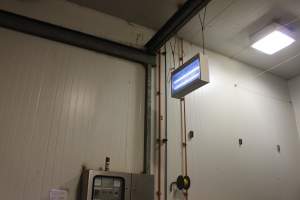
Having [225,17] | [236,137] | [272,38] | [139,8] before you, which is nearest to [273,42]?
[272,38]

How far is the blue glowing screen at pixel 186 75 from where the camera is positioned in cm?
329

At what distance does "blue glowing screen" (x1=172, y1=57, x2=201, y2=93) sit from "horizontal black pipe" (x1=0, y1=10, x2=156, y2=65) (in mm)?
635

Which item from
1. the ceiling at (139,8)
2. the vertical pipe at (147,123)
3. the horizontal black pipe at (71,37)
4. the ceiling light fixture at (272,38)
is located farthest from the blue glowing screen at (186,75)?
the ceiling light fixture at (272,38)

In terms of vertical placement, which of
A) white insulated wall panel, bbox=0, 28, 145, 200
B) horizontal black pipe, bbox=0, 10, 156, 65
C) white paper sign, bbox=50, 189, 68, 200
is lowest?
white paper sign, bbox=50, 189, 68, 200

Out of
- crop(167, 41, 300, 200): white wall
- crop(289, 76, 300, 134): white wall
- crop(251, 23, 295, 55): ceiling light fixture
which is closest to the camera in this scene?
crop(167, 41, 300, 200): white wall

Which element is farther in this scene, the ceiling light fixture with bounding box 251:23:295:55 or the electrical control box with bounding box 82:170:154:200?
the ceiling light fixture with bounding box 251:23:295:55

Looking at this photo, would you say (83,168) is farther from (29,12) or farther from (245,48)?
(245,48)

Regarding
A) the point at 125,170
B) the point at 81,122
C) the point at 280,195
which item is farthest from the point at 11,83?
the point at 280,195

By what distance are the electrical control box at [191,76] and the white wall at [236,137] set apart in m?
0.56

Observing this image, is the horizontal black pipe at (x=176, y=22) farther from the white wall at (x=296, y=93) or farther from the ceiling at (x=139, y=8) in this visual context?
the white wall at (x=296, y=93)

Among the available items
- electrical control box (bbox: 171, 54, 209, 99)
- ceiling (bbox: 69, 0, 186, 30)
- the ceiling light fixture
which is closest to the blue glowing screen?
electrical control box (bbox: 171, 54, 209, 99)

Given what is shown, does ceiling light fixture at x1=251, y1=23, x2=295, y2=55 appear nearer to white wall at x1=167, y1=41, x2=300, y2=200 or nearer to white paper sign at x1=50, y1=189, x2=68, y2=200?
white wall at x1=167, y1=41, x2=300, y2=200

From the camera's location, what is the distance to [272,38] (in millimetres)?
4395

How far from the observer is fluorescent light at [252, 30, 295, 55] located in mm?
4339
